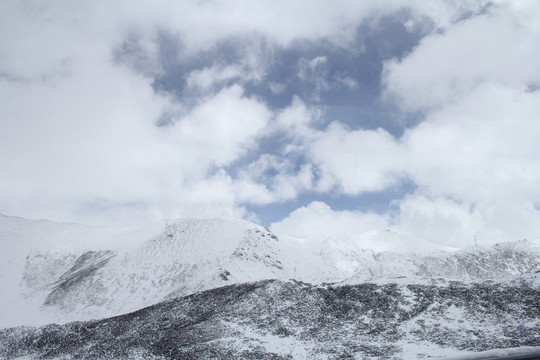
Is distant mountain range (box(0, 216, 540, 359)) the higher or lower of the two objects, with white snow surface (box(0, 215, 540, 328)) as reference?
lower

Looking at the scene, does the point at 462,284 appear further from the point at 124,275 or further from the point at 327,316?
the point at 124,275

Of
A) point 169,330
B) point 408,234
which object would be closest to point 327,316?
point 169,330

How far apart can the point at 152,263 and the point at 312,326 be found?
55.5 meters

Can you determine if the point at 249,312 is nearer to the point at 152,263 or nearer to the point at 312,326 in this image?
the point at 312,326

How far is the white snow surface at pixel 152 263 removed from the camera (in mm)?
62844

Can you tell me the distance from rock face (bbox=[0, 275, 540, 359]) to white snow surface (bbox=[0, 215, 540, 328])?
22.7ft

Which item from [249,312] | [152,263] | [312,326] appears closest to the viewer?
[312,326]

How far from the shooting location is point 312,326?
29.7 metres

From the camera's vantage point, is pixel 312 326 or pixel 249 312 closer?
pixel 312 326

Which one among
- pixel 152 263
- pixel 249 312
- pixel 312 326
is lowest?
pixel 312 326

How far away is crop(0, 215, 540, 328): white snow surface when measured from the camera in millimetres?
62844

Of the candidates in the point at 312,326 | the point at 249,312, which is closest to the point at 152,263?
the point at 249,312

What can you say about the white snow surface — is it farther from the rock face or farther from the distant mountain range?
the rock face

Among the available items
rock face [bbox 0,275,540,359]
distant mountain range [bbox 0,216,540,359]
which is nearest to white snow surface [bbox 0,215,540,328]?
distant mountain range [bbox 0,216,540,359]
